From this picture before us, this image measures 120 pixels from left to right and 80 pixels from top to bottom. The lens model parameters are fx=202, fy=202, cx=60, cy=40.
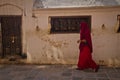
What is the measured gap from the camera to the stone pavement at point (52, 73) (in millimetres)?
7352

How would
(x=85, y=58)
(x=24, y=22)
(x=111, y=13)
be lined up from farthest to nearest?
1. (x=24, y=22)
2. (x=111, y=13)
3. (x=85, y=58)

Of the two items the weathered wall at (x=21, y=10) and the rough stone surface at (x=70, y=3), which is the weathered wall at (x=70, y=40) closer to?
the rough stone surface at (x=70, y=3)

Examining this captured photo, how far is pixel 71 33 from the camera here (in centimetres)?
927

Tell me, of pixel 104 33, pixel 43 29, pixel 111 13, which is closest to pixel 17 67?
pixel 43 29

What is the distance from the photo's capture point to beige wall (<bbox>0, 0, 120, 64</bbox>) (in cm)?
899

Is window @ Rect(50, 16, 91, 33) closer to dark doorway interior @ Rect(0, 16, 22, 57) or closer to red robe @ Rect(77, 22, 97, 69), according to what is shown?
red robe @ Rect(77, 22, 97, 69)

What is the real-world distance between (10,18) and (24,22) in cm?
73

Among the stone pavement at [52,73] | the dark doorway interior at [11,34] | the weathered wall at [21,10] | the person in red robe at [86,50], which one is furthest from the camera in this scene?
the dark doorway interior at [11,34]

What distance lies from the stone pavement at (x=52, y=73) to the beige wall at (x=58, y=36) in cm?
53

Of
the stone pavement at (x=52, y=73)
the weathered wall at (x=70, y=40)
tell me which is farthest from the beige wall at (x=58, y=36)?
the stone pavement at (x=52, y=73)

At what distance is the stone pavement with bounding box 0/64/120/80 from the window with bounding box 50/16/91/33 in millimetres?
1663

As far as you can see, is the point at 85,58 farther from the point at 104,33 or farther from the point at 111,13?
the point at 111,13

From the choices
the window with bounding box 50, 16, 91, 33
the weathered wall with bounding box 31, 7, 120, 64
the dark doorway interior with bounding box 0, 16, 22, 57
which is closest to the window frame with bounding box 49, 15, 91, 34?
the window with bounding box 50, 16, 91, 33

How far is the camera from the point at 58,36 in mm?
9320
